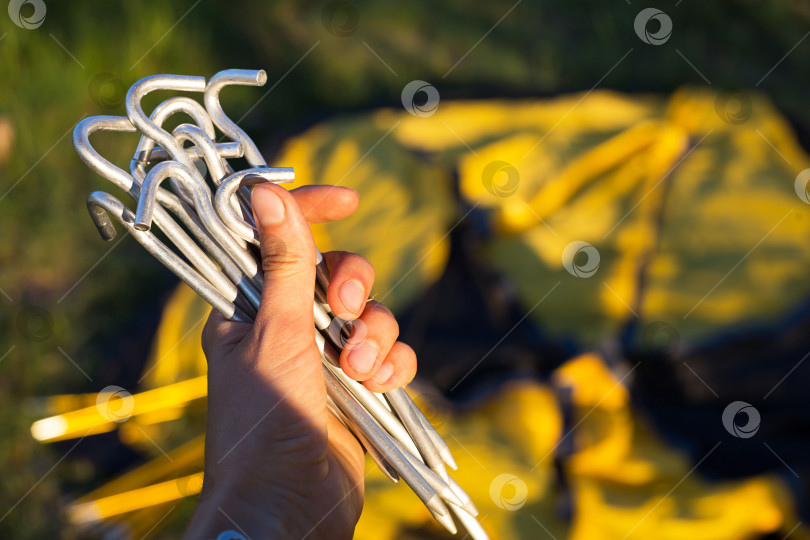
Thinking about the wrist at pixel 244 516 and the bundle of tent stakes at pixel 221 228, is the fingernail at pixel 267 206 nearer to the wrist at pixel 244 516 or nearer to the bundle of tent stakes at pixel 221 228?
the bundle of tent stakes at pixel 221 228

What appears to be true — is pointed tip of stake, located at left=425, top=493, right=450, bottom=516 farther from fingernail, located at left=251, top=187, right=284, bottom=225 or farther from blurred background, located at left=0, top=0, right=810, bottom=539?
blurred background, located at left=0, top=0, right=810, bottom=539

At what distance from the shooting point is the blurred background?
1706mm

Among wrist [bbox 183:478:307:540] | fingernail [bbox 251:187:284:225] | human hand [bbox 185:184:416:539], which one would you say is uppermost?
fingernail [bbox 251:187:284:225]

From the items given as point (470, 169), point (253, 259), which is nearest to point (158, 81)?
point (253, 259)

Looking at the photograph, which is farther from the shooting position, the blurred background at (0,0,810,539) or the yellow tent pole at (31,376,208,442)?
the yellow tent pole at (31,376,208,442)

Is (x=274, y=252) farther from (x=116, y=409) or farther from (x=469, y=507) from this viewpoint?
(x=116, y=409)

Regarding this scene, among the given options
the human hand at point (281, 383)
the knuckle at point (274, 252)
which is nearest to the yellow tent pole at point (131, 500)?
the human hand at point (281, 383)

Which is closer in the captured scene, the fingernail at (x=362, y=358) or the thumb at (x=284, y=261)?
the thumb at (x=284, y=261)

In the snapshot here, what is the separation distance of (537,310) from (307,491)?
0.98 m

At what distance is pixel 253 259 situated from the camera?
39.4 inches

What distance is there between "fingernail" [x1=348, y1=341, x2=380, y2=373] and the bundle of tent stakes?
0.04m

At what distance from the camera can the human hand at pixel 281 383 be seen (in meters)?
0.96

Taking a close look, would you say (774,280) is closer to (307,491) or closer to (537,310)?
(537,310)

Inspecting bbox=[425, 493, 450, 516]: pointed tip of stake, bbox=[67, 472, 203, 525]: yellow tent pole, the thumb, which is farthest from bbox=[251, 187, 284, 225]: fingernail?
bbox=[67, 472, 203, 525]: yellow tent pole
